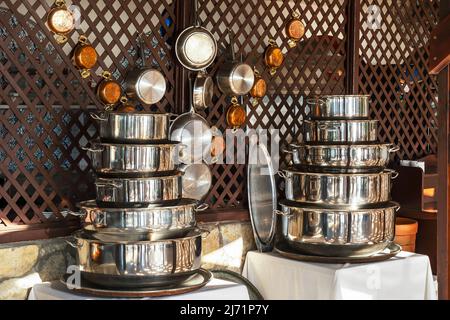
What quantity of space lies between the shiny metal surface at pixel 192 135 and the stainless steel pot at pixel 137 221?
79 centimetres

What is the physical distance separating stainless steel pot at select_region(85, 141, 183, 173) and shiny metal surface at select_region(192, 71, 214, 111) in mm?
785

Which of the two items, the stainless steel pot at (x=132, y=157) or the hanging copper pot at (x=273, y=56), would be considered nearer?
the stainless steel pot at (x=132, y=157)

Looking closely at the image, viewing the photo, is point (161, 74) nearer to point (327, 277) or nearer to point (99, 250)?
point (99, 250)

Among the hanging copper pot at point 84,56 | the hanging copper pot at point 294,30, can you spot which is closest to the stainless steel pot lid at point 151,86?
the hanging copper pot at point 84,56

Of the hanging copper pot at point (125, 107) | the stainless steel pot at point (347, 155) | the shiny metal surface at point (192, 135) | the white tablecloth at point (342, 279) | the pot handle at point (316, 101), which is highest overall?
the pot handle at point (316, 101)

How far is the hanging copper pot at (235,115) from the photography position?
4.29 meters

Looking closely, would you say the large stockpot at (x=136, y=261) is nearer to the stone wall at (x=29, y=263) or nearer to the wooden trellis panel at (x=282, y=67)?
the stone wall at (x=29, y=263)

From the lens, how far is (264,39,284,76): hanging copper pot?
A: 14.7 feet

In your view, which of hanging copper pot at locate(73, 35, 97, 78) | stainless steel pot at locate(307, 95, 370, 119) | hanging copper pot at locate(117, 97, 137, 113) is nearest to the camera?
hanging copper pot at locate(73, 35, 97, 78)

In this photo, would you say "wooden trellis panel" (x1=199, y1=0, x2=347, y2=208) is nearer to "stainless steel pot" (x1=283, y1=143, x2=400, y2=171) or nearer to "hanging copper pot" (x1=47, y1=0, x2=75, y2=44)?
"stainless steel pot" (x1=283, y1=143, x2=400, y2=171)

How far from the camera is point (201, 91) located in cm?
409

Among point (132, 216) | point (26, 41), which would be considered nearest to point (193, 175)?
point (132, 216)

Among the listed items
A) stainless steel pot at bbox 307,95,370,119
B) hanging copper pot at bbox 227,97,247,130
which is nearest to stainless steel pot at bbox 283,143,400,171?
stainless steel pot at bbox 307,95,370,119

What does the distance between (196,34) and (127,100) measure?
1.88 feet
